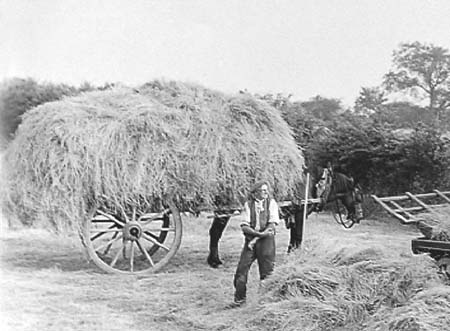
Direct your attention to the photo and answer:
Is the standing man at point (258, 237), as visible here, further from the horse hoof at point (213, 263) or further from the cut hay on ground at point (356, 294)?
the horse hoof at point (213, 263)

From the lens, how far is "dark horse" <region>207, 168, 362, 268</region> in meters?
9.35

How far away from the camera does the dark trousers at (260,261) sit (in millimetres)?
6543

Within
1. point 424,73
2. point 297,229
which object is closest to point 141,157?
point 297,229

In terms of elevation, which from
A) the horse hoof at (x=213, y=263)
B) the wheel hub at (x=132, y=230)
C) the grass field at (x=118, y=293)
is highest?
the wheel hub at (x=132, y=230)

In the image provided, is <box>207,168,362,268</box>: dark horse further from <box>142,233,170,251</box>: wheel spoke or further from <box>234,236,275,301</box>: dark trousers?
<box>234,236,275,301</box>: dark trousers

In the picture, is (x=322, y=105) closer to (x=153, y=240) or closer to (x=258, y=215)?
(x=153, y=240)

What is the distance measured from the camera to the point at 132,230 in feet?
27.4

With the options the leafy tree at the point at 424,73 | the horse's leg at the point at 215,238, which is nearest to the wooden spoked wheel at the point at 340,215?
the horse's leg at the point at 215,238

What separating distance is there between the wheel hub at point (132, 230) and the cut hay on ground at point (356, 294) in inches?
97.5

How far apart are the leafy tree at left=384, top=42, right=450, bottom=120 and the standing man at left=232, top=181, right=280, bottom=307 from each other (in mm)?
19231

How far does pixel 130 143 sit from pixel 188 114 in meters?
0.91

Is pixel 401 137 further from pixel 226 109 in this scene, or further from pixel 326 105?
pixel 326 105

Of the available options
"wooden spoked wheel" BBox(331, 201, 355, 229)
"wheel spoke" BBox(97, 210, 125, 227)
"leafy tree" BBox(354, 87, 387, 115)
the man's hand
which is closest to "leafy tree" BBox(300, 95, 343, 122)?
"leafy tree" BBox(354, 87, 387, 115)

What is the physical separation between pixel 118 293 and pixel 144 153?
68.8 inches
